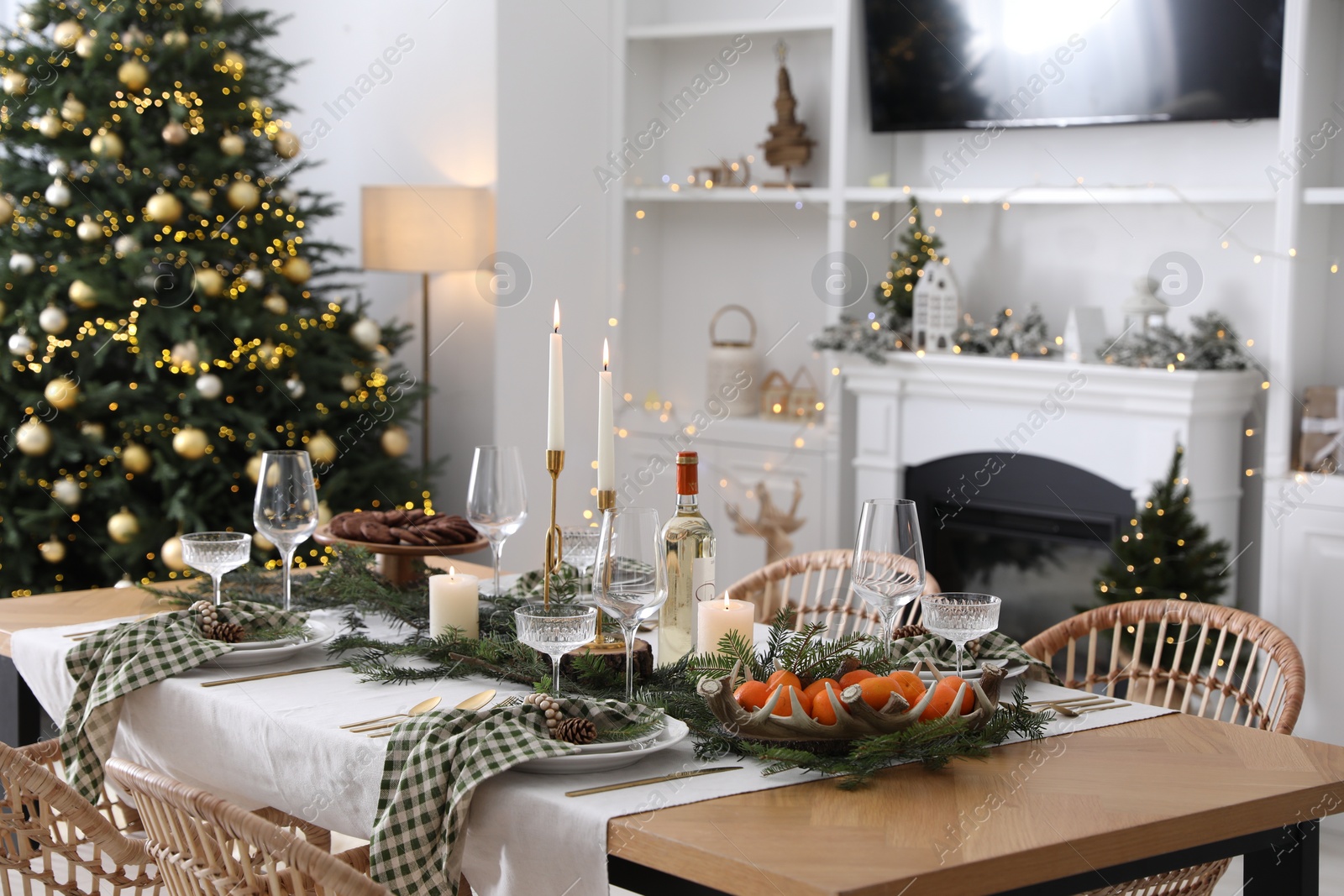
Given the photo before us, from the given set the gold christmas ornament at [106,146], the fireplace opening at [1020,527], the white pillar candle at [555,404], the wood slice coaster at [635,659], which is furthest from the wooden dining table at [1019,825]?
the gold christmas ornament at [106,146]

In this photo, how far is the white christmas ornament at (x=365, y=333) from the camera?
14.9 feet

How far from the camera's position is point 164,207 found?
162 inches

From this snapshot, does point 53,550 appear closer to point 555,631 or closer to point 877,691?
point 555,631

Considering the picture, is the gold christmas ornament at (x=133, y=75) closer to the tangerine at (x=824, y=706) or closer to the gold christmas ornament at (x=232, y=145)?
the gold christmas ornament at (x=232, y=145)

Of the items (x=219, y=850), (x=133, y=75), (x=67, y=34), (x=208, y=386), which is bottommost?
(x=219, y=850)

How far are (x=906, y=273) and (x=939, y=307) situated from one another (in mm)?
168

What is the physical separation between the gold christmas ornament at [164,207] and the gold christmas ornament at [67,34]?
1.65 feet

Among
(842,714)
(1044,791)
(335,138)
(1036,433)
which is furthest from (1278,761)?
(335,138)

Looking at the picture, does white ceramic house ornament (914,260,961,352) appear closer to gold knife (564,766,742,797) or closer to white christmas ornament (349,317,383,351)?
white christmas ornament (349,317,383,351)

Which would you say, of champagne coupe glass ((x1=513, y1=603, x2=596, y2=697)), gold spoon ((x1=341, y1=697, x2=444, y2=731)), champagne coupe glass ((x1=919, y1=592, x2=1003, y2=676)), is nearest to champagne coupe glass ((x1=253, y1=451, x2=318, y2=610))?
gold spoon ((x1=341, y1=697, x2=444, y2=731))

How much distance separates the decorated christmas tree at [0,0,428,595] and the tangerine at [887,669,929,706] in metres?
2.88

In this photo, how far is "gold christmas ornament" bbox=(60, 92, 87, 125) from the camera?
A: 4121 millimetres

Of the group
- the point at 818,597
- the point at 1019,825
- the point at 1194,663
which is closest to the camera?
the point at 1019,825

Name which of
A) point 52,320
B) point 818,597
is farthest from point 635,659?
point 52,320
